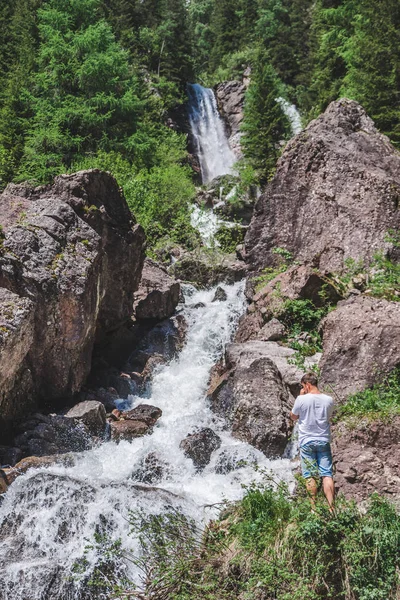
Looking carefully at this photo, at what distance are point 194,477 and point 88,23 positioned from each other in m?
29.8

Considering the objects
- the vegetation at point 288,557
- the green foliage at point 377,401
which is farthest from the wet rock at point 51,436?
the green foliage at point 377,401

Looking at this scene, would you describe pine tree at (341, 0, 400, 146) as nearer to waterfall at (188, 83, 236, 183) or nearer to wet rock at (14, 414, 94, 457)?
waterfall at (188, 83, 236, 183)

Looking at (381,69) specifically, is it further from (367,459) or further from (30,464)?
(30,464)

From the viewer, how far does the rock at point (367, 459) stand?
239 inches

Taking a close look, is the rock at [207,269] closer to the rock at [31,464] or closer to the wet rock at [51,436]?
the wet rock at [51,436]

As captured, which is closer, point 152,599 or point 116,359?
point 152,599

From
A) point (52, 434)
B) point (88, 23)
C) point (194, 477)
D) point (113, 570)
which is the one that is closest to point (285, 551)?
point (113, 570)

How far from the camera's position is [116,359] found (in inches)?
607

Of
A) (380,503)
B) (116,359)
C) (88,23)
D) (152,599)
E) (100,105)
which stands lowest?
(116,359)

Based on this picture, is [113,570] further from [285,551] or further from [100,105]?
[100,105]

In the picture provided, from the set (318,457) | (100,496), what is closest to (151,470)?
(100,496)

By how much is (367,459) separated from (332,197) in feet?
36.8

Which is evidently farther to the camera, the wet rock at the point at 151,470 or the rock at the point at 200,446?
the rock at the point at 200,446

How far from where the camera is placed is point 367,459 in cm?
637
